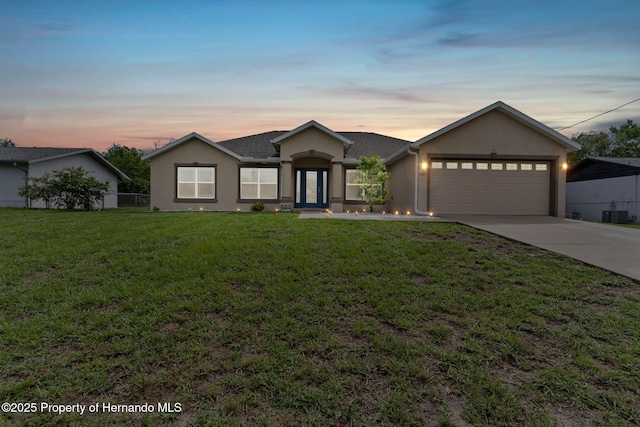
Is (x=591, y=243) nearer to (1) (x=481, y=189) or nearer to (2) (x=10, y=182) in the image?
(1) (x=481, y=189)

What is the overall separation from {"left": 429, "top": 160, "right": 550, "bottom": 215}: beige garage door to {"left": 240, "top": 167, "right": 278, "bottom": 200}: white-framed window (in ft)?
26.9

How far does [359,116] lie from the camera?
69.5 ft

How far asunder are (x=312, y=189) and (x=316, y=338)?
14640mm

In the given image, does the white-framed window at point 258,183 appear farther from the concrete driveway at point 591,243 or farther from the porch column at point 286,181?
the concrete driveway at point 591,243

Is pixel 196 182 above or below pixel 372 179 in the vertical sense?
below

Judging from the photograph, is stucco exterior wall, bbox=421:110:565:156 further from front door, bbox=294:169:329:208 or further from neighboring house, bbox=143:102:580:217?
front door, bbox=294:169:329:208

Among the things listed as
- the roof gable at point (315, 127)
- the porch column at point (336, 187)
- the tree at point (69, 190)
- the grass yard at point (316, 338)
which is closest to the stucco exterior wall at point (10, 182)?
the tree at point (69, 190)

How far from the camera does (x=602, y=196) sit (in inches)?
904

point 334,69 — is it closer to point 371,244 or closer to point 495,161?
point 495,161

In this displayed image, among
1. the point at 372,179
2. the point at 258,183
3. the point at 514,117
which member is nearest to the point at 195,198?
the point at 258,183

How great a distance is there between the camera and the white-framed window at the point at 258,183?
17.7 metres

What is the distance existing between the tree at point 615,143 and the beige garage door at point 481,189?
112ft

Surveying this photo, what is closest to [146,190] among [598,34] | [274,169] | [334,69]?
[274,169]

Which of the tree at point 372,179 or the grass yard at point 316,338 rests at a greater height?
the tree at point 372,179
